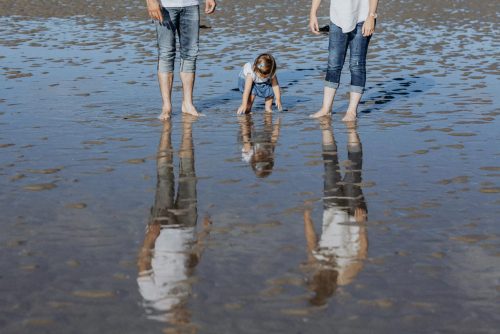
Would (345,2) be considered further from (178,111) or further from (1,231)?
(1,231)

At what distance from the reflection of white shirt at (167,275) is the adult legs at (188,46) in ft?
13.2

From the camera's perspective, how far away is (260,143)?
773 centimetres

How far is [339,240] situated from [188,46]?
4.42 meters

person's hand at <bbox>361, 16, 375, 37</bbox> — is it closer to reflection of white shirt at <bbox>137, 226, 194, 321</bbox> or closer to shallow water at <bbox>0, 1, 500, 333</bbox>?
shallow water at <bbox>0, 1, 500, 333</bbox>

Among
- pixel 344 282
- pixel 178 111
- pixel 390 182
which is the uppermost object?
pixel 344 282

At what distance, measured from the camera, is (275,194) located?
5984 millimetres

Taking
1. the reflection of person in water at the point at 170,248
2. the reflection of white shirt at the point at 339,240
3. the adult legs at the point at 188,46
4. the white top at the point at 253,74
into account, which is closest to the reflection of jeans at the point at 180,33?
the adult legs at the point at 188,46

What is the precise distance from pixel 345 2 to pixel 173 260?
4697mm

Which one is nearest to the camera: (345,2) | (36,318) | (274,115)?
(36,318)

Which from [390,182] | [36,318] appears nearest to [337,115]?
[390,182]

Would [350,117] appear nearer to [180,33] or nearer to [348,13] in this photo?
[348,13]

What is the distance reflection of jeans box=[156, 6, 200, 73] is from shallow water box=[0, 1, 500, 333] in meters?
0.55

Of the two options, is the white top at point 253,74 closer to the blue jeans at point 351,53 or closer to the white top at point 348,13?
the blue jeans at point 351,53

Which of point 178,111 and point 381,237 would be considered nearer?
point 381,237
